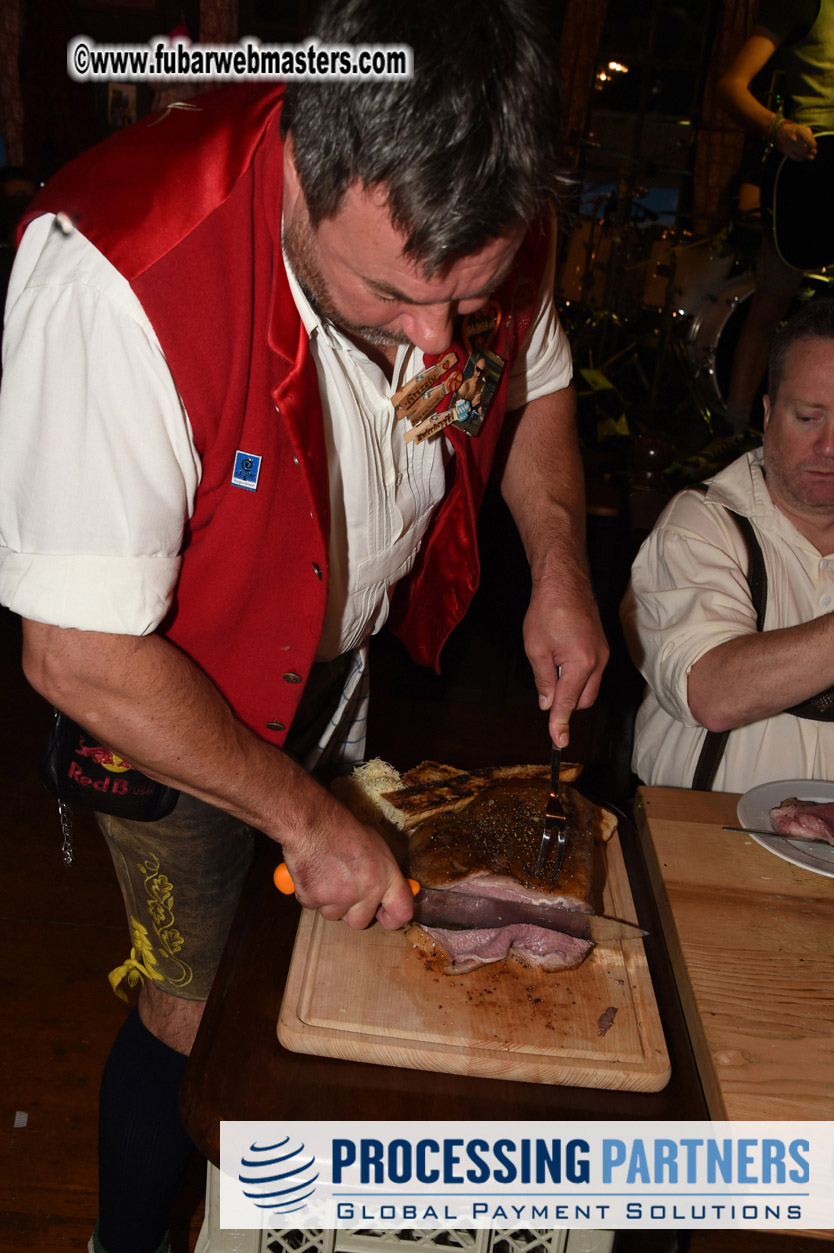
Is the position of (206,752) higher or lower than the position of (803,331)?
lower

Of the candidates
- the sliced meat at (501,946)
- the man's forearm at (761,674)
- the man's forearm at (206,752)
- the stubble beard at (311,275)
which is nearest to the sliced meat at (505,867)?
the sliced meat at (501,946)

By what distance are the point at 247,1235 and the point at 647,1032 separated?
518 mm

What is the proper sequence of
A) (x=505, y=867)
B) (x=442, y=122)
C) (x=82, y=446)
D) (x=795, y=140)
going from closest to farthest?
(x=442, y=122), (x=82, y=446), (x=505, y=867), (x=795, y=140)

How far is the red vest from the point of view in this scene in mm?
1029

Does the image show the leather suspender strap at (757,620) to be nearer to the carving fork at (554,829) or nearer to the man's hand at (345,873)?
the carving fork at (554,829)

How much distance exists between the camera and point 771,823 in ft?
5.02

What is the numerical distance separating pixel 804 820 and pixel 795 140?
159 inches

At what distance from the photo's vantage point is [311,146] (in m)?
0.94

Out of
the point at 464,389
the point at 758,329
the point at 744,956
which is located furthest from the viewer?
the point at 758,329

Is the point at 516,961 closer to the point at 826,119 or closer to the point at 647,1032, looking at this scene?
the point at 647,1032

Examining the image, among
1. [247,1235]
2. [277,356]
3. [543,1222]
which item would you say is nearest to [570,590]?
[277,356]

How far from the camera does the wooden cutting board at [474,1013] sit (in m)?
1.10

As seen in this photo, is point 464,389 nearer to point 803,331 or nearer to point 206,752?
point 206,752

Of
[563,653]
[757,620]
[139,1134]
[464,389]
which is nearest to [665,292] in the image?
[757,620]
